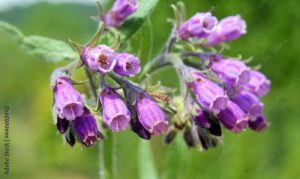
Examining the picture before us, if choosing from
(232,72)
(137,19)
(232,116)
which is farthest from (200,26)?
(232,116)

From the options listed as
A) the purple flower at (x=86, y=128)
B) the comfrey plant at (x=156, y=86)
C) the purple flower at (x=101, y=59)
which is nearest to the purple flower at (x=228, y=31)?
the comfrey plant at (x=156, y=86)

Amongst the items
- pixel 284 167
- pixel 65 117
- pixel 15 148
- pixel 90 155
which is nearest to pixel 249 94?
pixel 65 117

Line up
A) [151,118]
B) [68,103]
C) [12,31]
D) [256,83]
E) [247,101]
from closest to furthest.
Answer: [68,103] < [151,118] < [247,101] < [256,83] < [12,31]

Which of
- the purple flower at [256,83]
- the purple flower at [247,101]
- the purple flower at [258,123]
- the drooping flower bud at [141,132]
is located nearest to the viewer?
the drooping flower bud at [141,132]

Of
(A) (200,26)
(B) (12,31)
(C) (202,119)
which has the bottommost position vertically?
(C) (202,119)

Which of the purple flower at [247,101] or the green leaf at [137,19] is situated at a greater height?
the green leaf at [137,19]

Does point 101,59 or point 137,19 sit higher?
point 137,19

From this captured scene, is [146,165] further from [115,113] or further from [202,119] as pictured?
[115,113]

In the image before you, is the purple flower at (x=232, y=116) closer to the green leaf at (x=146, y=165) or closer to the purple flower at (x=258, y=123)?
the purple flower at (x=258, y=123)

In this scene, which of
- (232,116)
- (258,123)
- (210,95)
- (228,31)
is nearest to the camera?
(210,95)
